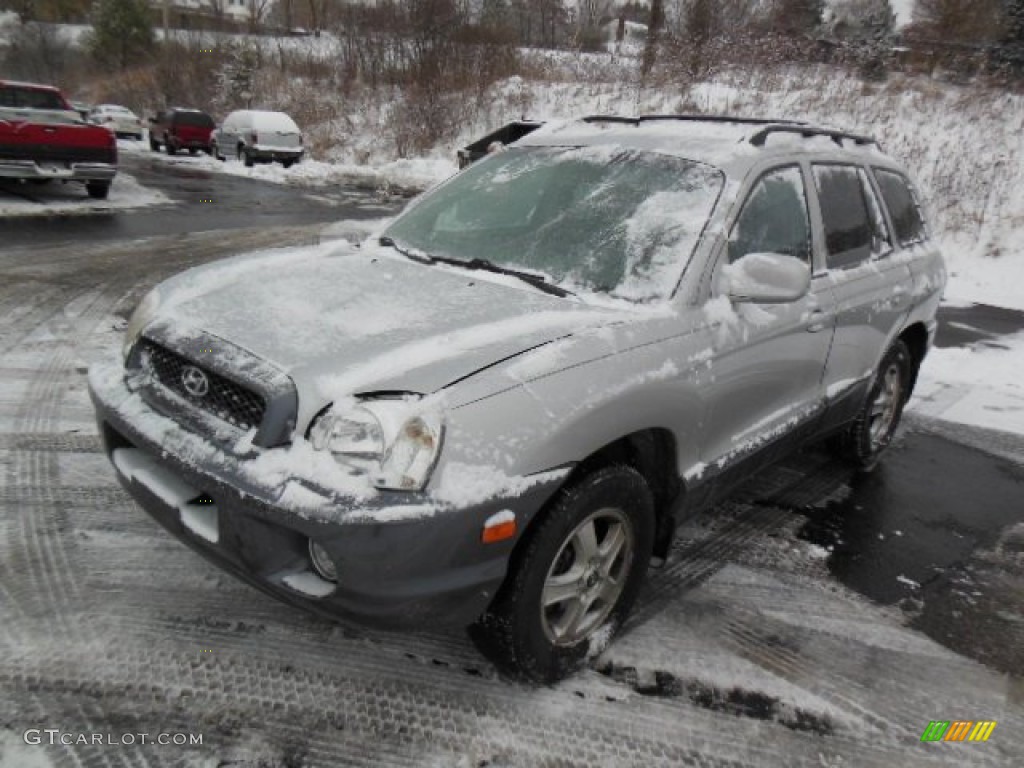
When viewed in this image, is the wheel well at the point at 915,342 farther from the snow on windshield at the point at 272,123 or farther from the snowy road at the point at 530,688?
the snow on windshield at the point at 272,123

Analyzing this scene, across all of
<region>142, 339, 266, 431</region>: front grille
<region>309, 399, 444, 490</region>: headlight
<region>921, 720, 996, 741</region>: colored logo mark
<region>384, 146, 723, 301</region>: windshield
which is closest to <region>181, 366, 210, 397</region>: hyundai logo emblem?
<region>142, 339, 266, 431</region>: front grille

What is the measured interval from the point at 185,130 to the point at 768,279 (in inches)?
1033

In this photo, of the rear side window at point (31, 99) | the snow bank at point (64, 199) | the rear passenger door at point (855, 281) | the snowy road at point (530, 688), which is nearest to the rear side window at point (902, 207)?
the rear passenger door at point (855, 281)

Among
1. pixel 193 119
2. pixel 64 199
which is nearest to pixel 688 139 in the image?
pixel 64 199

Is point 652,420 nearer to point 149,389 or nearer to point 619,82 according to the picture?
point 149,389

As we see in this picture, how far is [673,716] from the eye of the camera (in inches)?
91.7

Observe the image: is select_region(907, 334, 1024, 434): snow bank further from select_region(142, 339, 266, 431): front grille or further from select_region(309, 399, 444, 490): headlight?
select_region(142, 339, 266, 431): front grille

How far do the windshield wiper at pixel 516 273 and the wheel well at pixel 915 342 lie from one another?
8.82ft

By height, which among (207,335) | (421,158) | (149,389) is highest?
(207,335)

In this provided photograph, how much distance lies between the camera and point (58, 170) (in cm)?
1087

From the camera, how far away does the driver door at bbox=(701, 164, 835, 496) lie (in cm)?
271

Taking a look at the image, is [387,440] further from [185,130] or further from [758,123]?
[185,130]

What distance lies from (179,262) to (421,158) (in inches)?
663

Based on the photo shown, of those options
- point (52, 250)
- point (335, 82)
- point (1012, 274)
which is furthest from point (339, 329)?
Answer: point (335, 82)
